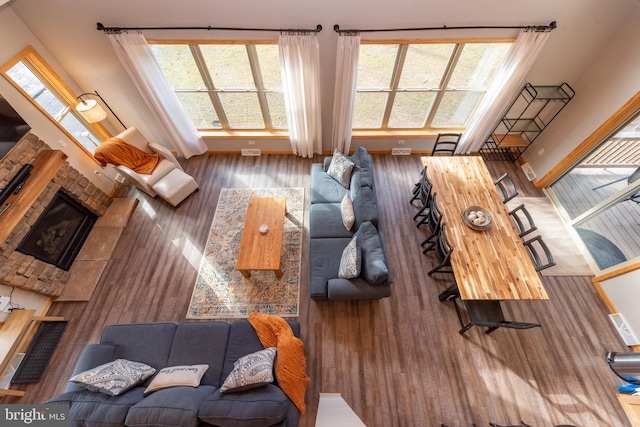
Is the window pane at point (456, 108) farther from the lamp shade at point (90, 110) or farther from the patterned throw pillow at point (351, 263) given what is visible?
the lamp shade at point (90, 110)

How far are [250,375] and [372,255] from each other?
1.70 metres

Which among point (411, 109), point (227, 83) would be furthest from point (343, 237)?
point (227, 83)

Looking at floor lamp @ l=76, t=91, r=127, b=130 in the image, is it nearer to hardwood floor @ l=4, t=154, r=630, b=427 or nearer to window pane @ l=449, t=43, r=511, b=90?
hardwood floor @ l=4, t=154, r=630, b=427

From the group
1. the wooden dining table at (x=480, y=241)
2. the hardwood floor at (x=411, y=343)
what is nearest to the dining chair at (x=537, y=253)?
the wooden dining table at (x=480, y=241)

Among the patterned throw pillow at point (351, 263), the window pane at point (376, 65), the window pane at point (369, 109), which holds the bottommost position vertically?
the patterned throw pillow at point (351, 263)

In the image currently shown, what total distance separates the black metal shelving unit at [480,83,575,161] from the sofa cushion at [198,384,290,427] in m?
5.26

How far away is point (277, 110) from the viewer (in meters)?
4.92

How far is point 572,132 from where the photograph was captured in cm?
422

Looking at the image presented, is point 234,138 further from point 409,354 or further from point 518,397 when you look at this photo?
point 518,397

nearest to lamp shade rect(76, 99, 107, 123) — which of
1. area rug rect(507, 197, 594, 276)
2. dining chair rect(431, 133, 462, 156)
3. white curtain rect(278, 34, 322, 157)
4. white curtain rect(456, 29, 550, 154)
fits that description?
white curtain rect(278, 34, 322, 157)

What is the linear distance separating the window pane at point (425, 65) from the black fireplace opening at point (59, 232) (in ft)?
18.0

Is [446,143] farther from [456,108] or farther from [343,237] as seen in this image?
[343,237]

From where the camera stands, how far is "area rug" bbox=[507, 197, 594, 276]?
151 inches

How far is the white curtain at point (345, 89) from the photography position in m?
3.67
